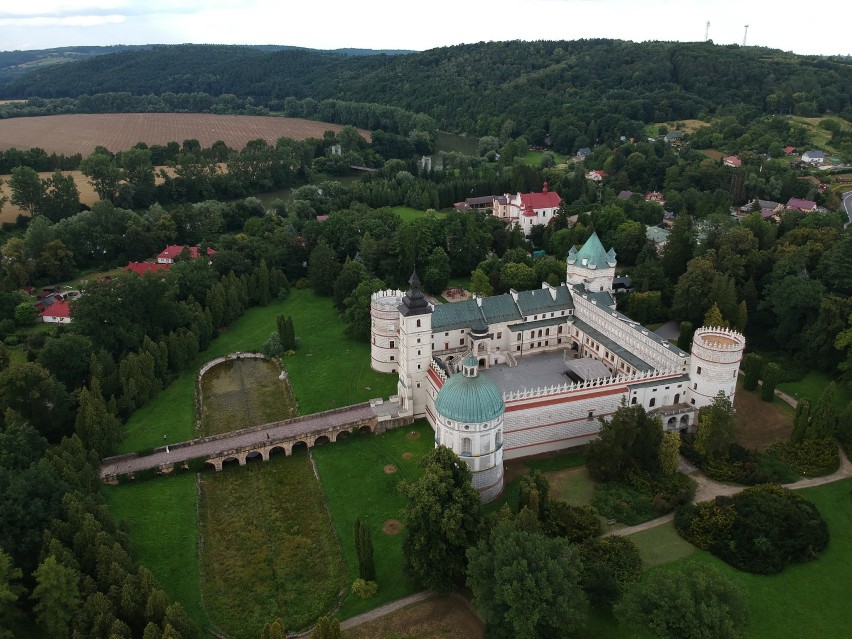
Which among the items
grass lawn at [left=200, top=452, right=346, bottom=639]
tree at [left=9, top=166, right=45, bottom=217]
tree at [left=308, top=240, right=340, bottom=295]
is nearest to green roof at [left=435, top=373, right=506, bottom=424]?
grass lawn at [left=200, top=452, right=346, bottom=639]

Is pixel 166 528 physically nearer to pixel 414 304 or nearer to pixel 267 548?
pixel 267 548

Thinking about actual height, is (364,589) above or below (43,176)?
below

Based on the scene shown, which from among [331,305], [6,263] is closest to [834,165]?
[331,305]

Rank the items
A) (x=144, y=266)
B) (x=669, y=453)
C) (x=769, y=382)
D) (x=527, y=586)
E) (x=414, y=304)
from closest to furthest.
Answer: (x=527, y=586)
(x=669, y=453)
(x=414, y=304)
(x=769, y=382)
(x=144, y=266)

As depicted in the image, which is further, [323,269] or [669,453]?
[323,269]

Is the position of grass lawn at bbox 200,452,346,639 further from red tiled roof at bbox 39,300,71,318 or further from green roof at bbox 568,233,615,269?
red tiled roof at bbox 39,300,71,318

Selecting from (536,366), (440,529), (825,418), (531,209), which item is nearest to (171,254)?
(531,209)

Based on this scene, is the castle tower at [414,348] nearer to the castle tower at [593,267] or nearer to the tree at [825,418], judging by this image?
the castle tower at [593,267]
